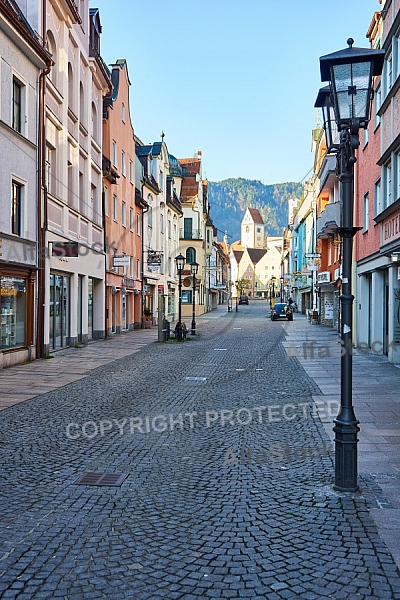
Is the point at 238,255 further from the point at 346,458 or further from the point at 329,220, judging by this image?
the point at 346,458

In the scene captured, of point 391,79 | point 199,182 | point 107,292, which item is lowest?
point 107,292

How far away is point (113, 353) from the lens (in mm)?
20734

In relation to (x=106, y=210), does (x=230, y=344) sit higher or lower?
lower

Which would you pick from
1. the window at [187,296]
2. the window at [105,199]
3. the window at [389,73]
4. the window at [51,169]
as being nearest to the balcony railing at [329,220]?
the window at [105,199]

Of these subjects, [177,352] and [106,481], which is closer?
[106,481]

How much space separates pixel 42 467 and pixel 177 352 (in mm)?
14805

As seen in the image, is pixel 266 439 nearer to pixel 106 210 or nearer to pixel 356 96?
pixel 356 96

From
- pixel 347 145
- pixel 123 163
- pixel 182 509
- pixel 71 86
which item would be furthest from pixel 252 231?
pixel 182 509

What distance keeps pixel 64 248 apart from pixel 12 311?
340cm

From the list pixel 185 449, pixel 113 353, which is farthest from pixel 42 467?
pixel 113 353

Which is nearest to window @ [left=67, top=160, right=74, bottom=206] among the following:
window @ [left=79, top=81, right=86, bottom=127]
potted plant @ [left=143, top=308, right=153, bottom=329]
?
window @ [left=79, top=81, right=86, bottom=127]

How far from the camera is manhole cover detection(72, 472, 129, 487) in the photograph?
612cm

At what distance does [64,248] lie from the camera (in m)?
18.8

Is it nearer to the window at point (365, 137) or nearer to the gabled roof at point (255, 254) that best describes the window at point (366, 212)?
the window at point (365, 137)
